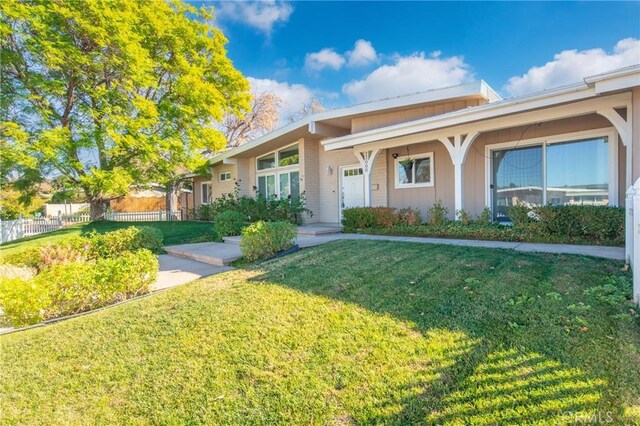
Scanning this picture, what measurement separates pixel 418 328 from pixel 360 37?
1169 centimetres

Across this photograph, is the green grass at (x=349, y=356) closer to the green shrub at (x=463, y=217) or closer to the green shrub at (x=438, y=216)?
the green shrub at (x=463, y=217)

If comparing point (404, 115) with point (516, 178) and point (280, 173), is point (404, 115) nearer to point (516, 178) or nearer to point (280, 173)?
point (516, 178)

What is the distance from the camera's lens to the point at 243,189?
1538cm

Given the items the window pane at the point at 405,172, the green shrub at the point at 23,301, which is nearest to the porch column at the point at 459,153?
the window pane at the point at 405,172

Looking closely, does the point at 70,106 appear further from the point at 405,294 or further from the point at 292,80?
the point at 405,294

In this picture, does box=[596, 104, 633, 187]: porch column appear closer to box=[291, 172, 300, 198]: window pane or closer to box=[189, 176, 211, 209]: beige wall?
box=[291, 172, 300, 198]: window pane

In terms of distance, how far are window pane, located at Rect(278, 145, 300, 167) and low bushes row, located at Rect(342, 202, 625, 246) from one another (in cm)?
515

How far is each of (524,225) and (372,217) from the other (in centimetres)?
378

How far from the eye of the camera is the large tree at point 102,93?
35.7 ft

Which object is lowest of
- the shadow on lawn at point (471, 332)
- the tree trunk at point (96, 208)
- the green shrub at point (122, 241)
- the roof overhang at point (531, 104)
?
the shadow on lawn at point (471, 332)

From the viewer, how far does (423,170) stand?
383 inches

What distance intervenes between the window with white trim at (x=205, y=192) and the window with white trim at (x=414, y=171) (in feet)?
42.0

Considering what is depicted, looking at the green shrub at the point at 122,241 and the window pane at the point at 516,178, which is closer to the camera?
the green shrub at the point at 122,241

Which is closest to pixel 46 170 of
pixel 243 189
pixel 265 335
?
pixel 243 189
